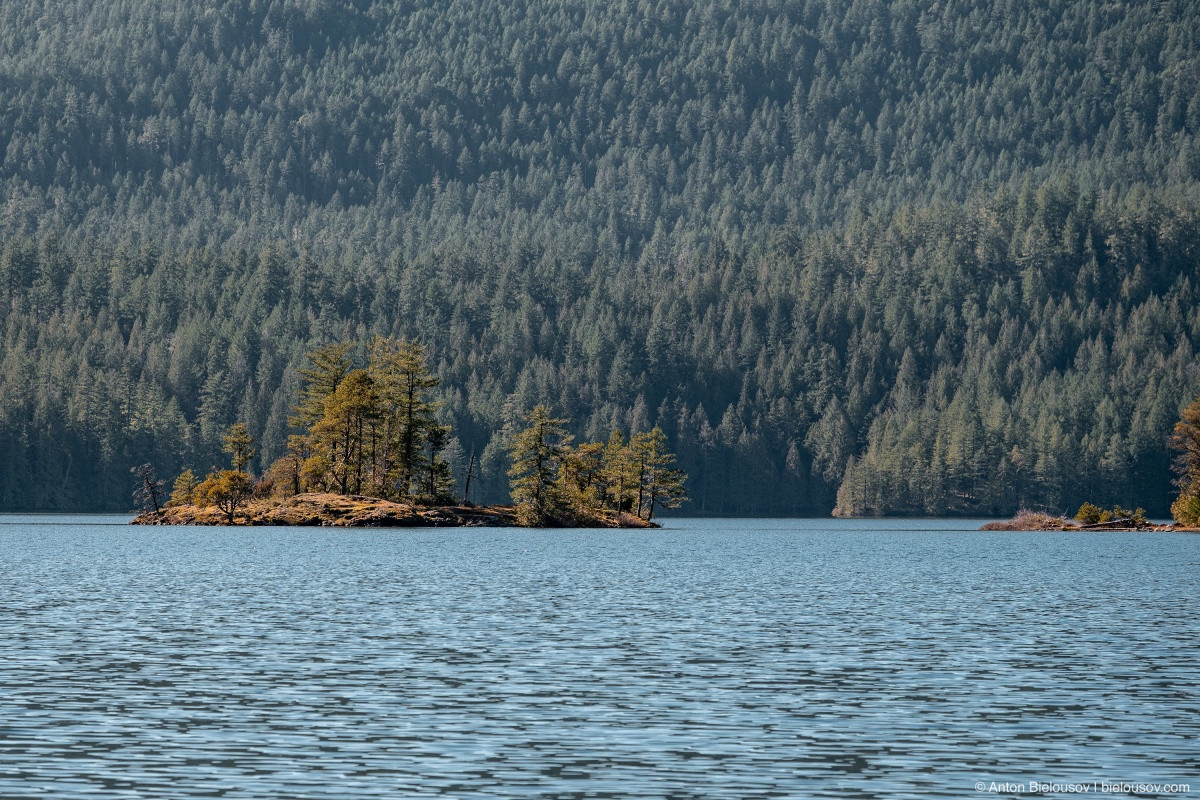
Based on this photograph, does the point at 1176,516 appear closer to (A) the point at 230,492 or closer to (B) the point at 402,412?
(B) the point at 402,412

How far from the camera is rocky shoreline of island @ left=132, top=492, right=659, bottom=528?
14862 centimetres

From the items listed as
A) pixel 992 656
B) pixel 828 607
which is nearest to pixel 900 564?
pixel 828 607

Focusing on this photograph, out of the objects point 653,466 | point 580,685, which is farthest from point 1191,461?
point 580,685

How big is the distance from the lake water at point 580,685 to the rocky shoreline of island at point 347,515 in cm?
6201

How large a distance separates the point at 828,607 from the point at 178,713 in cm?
3498

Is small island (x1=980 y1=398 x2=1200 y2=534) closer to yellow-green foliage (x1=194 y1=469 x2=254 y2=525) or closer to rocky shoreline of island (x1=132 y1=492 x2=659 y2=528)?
rocky shoreline of island (x1=132 y1=492 x2=659 y2=528)

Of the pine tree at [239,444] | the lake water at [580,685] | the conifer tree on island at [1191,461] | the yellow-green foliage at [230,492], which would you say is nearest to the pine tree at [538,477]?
the yellow-green foliage at [230,492]

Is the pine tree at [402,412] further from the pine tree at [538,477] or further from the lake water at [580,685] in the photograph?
the lake water at [580,685]

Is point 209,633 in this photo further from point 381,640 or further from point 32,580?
point 32,580

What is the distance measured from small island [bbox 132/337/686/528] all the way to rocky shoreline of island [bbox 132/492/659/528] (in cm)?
9

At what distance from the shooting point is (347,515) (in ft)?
490

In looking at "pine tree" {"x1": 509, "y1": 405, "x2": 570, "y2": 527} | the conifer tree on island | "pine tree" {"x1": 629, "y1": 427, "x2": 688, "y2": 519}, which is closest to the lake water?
"pine tree" {"x1": 509, "y1": 405, "x2": 570, "y2": 527}

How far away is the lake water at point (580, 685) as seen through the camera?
3159 centimetres

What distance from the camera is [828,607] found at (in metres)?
67.9
